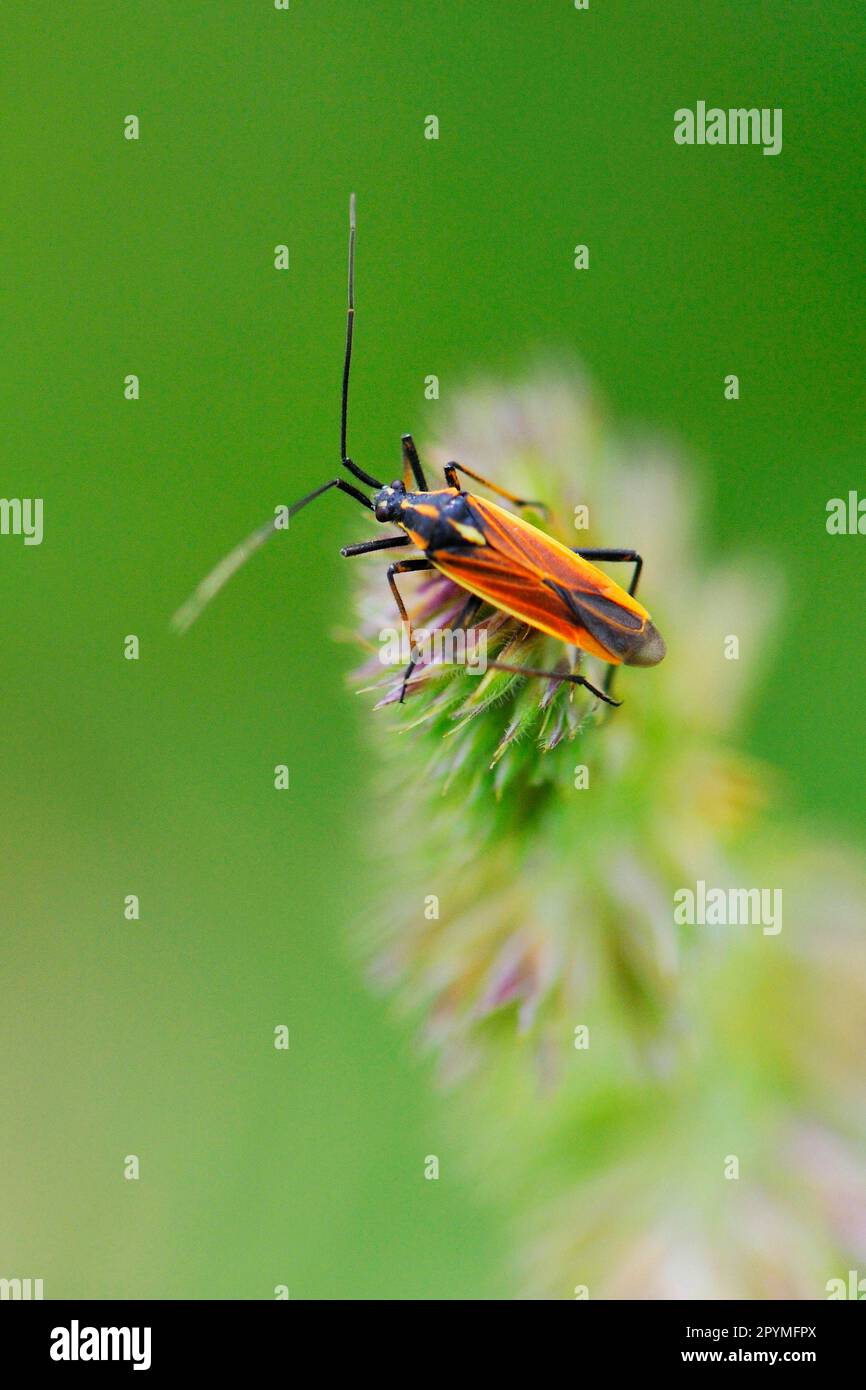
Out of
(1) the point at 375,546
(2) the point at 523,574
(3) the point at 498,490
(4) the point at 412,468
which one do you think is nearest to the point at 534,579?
(2) the point at 523,574

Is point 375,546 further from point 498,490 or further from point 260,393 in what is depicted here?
point 260,393

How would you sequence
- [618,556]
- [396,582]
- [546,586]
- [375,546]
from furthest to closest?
[375,546] < [618,556] < [396,582] < [546,586]

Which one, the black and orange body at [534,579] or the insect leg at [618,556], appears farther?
the insect leg at [618,556]

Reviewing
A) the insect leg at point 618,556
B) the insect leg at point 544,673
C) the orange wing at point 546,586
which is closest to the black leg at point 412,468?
the orange wing at point 546,586

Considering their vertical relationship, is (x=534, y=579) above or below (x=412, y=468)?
below

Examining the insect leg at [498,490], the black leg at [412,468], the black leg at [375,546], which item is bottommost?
the black leg at [375,546]

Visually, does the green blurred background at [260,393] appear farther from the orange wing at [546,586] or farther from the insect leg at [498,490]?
the orange wing at [546,586]

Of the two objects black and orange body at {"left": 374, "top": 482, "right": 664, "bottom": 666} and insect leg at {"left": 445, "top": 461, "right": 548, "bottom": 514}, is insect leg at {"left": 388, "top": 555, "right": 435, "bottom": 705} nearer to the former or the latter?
black and orange body at {"left": 374, "top": 482, "right": 664, "bottom": 666}

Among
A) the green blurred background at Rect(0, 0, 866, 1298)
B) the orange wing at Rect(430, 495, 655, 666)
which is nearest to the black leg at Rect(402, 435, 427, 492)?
the orange wing at Rect(430, 495, 655, 666)
